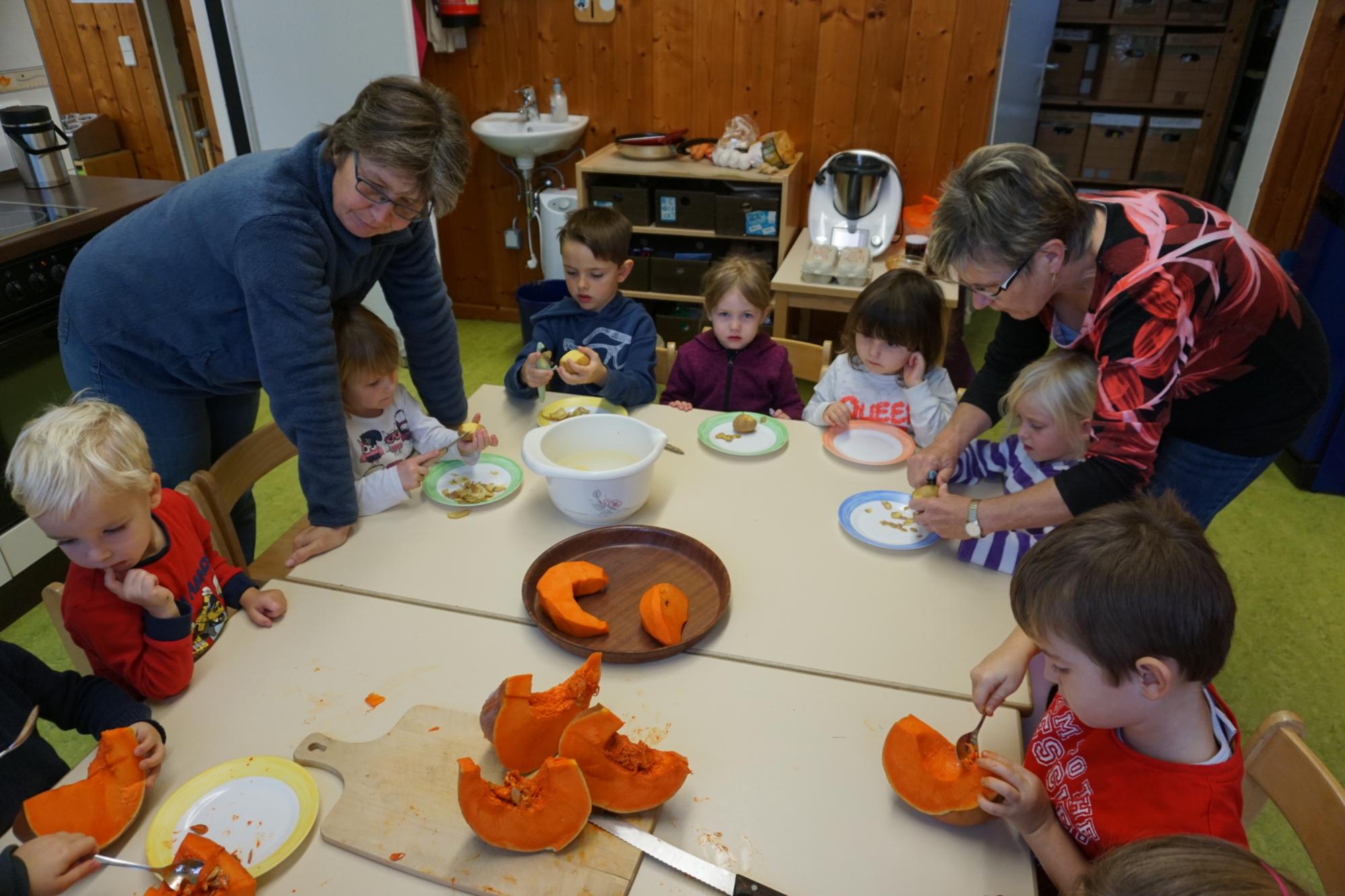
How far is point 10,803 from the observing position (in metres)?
1.12

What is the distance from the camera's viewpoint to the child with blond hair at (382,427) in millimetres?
1536

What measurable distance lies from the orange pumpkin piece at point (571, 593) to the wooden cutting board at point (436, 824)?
7.9 inches

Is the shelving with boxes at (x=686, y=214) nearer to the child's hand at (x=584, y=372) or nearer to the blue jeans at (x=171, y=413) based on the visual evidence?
the child's hand at (x=584, y=372)

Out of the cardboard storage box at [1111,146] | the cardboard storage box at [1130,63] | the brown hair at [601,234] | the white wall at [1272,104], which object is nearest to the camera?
the brown hair at [601,234]

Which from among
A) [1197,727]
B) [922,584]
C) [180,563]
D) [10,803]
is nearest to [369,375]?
[180,563]

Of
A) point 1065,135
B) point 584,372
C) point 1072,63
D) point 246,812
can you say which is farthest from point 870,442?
point 1072,63

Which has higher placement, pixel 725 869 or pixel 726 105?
pixel 726 105

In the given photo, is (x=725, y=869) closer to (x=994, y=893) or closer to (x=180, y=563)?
(x=994, y=893)

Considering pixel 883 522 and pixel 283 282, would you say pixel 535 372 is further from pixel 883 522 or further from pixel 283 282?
pixel 883 522

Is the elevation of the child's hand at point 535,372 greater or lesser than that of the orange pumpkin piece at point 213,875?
greater

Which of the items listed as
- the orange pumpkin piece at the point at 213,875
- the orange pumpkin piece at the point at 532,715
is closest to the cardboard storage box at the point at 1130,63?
the orange pumpkin piece at the point at 532,715

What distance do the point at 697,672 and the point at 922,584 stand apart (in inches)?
16.4

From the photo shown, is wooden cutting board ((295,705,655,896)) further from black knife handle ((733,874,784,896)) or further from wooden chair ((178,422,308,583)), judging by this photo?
wooden chair ((178,422,308,583))

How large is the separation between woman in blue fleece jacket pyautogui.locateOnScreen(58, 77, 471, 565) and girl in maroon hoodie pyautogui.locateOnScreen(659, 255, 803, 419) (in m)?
0.71
